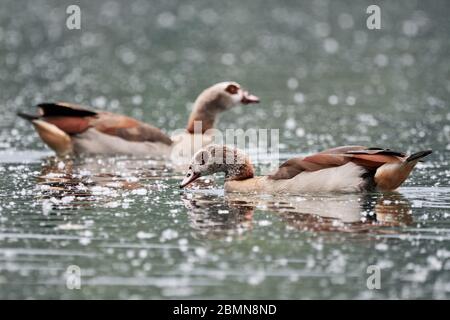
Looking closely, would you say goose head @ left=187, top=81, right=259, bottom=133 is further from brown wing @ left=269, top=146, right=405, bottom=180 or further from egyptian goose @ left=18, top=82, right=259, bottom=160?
brown wing @ left=269, top=146, right=405, bottom=180

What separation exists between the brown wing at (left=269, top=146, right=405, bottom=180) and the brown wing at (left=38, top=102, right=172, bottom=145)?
4.49 m

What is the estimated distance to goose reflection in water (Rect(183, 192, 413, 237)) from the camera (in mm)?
11992

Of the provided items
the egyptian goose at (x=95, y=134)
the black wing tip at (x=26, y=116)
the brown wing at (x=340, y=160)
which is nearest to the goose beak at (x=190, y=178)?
the brown wing at (x=340, y=160)

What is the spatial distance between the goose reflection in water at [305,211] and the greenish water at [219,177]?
0.03 metres

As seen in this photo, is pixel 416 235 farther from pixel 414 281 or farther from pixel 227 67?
pixel 227 67

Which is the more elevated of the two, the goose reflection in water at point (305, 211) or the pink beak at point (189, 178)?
the pink beak at point (189, 178)

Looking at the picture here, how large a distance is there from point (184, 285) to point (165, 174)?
6325mm

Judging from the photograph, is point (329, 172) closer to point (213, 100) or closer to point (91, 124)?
point (213, 100)

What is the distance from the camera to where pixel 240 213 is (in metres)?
12.8

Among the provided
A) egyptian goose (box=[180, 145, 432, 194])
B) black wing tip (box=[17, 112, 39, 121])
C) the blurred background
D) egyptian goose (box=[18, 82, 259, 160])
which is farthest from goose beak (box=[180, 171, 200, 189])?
black wing tip (box=[17, 112, 39, 121])

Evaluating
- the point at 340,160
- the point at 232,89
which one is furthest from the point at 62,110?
the point at 340,160

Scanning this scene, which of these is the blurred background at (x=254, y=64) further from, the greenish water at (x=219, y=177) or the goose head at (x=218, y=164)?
the goose head at (x=218, y=164)

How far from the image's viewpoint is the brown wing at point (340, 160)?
13516mm

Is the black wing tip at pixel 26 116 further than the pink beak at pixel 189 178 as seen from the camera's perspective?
Yes
